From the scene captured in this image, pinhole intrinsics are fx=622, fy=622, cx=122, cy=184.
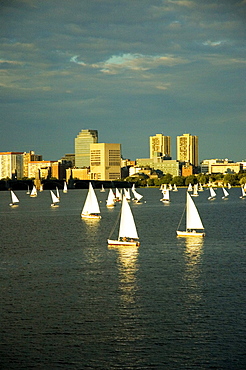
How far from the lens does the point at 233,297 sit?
38906 mm

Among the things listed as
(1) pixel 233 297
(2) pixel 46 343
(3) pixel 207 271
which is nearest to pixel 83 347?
(2) pixel 46 343

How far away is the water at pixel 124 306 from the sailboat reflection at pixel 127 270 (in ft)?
0.23

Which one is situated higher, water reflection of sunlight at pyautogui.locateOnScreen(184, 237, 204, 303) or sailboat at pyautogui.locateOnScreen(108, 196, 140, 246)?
sailboat at pyautogui.locateOnScreen(108, 196, 140, 246)

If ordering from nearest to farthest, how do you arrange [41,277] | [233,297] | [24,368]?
[24,368] → [233,297] → [41,277]

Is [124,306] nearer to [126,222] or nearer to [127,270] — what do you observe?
[127,270]

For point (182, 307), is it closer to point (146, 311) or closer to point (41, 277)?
point (146, 311)

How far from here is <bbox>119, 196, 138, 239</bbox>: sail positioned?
60281mm

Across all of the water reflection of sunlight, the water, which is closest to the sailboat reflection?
the water

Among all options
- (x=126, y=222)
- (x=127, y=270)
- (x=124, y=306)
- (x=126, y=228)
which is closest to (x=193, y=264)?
(x=127, y=270)

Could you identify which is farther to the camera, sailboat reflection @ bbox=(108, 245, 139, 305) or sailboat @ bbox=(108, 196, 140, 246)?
sailboat @ bbox=(108, 196, 140, 246)

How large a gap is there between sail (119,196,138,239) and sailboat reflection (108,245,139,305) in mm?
1314

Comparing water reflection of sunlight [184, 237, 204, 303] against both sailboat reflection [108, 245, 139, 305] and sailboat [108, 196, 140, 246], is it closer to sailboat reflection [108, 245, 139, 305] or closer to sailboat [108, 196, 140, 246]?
sailboat reflection [108, 245, 139, 305]

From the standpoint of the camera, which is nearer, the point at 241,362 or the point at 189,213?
the point at 241,362

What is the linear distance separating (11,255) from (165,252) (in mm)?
14565
